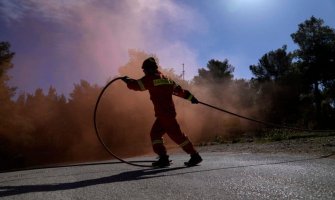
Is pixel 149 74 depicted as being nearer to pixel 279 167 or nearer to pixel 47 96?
pixel 279 167

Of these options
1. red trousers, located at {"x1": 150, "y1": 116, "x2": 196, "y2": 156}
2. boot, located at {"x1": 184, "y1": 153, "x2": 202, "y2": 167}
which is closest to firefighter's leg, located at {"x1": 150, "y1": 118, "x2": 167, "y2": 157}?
red trousers, located at {"x1": 150, "y1": 116, "x2": 196, "y2": 156}

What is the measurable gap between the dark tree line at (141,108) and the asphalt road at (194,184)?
2296cm

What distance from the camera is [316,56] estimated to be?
42531mm

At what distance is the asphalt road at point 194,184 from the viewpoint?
182 inches

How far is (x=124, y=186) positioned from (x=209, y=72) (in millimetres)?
46521

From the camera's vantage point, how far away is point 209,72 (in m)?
51.4

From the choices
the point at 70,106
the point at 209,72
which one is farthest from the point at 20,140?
the point at 209,72

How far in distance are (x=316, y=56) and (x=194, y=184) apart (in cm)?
4043

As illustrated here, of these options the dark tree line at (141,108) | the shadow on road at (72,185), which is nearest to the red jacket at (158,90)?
the shadow on road at (72,185)

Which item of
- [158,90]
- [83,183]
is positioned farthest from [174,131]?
[83,183]

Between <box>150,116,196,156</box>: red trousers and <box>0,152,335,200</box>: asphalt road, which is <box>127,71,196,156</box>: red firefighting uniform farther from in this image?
<box>0,152,335,200</box>: asphalt road

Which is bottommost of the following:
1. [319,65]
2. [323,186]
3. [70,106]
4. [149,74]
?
[323,186]

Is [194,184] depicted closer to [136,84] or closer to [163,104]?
[163,104]

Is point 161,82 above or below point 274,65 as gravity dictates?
below
